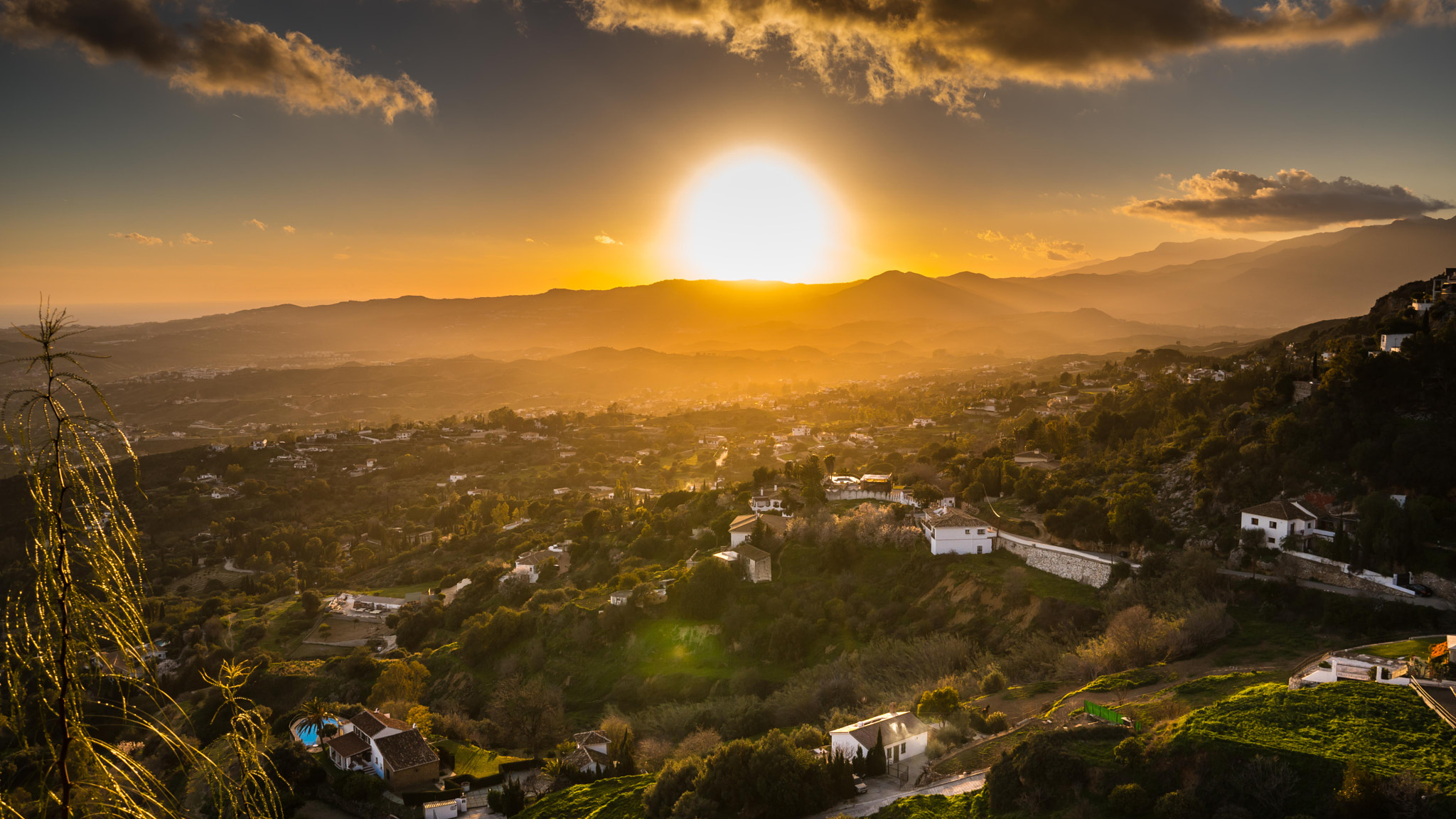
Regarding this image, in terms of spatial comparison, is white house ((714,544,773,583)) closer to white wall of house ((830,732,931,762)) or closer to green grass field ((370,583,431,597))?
white wall of house ((830,732,931,762))

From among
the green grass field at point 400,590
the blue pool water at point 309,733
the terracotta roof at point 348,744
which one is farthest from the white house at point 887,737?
the green grass field at point 400,590

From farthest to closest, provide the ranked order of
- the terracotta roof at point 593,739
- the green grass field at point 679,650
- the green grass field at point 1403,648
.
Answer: the green grass field at point 679,650, the terracotta roof at point 593,739, the green grass field at point 1403,648

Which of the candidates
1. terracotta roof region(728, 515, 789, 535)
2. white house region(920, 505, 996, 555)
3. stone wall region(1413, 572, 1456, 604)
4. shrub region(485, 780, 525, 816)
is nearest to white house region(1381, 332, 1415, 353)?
stone wall region(1413, 572, 1456, 604)

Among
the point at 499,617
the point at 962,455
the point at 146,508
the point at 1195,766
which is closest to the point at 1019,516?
the point at 962,455

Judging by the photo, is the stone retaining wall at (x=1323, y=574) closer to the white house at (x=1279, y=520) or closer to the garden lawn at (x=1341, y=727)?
the white house at (x=1279, y=520)

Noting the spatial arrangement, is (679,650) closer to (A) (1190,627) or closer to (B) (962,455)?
(A) (1190,627)

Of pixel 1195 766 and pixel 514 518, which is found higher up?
pixel 1195 766
